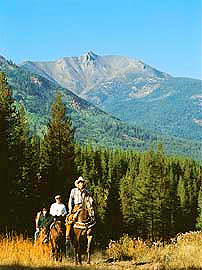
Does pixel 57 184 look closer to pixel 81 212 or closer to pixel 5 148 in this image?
pixel 5 148

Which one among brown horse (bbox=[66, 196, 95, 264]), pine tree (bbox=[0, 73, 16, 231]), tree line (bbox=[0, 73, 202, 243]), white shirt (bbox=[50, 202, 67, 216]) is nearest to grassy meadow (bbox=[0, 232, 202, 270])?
brown horse (bbox=[66, 196, 95, 264])

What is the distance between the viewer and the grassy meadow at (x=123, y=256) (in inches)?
460

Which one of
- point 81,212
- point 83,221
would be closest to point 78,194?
point 81,212

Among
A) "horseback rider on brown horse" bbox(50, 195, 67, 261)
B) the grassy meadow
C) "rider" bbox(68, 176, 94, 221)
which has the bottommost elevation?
the grassy meadow

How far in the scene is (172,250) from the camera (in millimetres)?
14578

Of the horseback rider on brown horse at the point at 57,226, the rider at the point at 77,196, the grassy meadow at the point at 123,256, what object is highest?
the rider at the point at 77,196

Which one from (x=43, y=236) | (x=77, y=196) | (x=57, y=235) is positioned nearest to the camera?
(x=77, y=196)

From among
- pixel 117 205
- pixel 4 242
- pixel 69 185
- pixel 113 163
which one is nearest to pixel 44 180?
pixel 69 185

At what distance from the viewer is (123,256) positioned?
15.0 m

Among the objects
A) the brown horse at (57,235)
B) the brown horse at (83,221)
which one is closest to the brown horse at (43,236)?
the brown horse at (57,235)

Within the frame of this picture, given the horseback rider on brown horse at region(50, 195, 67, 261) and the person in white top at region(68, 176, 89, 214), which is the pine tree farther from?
the person in white top at region(68, 176, 89, 214)

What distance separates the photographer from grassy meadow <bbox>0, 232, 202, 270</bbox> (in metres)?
11.7

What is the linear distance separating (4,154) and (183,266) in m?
18.8

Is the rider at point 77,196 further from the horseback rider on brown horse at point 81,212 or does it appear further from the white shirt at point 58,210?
the white shirt at point 58,210
